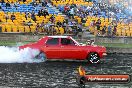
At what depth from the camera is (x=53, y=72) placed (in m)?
23.1

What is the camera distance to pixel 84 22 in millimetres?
43031

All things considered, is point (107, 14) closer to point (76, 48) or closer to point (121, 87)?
point (76, 48)

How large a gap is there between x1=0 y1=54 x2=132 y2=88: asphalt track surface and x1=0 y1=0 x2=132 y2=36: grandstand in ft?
31.0

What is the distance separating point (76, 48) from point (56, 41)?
4.27 ft

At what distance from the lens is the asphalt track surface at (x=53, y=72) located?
1892 cm

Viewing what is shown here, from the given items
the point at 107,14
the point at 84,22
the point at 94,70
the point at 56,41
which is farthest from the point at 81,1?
the point at 94,70

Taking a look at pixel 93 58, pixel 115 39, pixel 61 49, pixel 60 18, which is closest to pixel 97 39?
pixel 115 39

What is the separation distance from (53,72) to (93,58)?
5839 mm

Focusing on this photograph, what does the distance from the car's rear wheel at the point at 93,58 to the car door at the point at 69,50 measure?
671 millimetres

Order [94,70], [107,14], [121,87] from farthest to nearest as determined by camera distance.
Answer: [107,14], [94,70], [121,87]

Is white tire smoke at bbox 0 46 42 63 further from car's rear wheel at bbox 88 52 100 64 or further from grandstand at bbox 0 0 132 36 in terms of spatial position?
grandstand at bbox 0 0 132 36

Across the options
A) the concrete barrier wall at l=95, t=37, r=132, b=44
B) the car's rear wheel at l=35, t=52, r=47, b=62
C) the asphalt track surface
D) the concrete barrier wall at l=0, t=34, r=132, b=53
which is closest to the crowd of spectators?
the concrete barrier wall at l=95, t=37, r=132, b=44

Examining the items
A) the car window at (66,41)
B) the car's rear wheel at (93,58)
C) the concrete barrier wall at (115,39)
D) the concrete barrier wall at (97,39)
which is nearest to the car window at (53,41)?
the car window at (66,41)

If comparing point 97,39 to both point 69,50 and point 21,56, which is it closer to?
point 69,50
